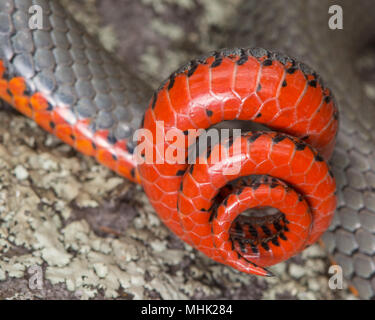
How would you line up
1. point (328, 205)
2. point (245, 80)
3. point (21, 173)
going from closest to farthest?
point (245, 80)
point (328, 205)
point (21, 173)

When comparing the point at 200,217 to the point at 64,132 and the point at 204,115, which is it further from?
the point at 64,132

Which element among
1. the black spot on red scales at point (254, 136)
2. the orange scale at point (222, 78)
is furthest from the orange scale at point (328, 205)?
the orange scale at point (222, 78)

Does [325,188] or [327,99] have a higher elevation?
[327,99]

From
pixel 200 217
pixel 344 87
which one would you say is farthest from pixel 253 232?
pixel 344 87

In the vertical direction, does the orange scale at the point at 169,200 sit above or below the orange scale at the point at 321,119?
below

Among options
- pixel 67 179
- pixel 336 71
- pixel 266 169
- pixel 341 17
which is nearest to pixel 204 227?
pixel 266 169

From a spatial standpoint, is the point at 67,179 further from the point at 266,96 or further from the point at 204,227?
the point at 266,96

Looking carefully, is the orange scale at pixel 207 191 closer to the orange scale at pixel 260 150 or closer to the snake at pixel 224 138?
the snake at pixel 224 138
